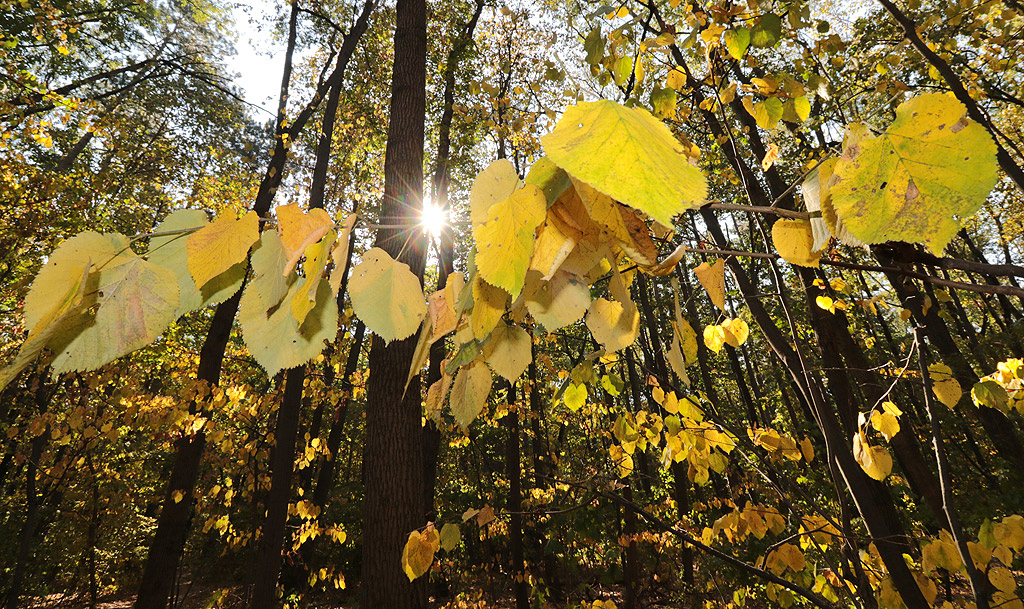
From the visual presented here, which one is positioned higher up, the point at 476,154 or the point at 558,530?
the point at 476,154

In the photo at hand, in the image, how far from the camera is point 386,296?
0.61 meters

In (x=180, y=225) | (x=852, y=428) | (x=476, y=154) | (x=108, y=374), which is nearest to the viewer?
(x=180, y=225)

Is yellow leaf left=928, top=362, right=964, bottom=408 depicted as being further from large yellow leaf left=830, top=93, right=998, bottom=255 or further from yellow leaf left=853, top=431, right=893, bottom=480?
large yellow leaf left=830, top=93, right=998, bottom=255

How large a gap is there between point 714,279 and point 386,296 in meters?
0.52

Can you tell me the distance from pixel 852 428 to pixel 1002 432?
29.7 ft

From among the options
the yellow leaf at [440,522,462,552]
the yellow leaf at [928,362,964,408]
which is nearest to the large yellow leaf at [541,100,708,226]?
the yellow leaf at [440,522,462,552]

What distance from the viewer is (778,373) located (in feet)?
43.5

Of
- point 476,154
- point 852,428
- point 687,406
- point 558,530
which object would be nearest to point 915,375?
point 852,428

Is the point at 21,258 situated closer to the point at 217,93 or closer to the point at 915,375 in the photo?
the point at 217,93

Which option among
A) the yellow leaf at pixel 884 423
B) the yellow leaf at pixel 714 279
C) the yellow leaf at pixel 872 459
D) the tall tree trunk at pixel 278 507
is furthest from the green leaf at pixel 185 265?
the tall tree trunk at pixel 278 507

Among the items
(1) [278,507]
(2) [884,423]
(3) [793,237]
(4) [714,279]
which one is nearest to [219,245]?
(4) [714,279]

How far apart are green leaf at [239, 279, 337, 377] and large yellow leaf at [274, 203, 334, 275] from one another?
79mm

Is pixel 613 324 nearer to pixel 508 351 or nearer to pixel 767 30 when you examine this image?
pixel 508 351

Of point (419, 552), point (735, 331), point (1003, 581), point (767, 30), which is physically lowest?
point (1003, 581)
